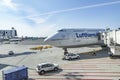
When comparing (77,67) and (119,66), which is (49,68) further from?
(119,66)

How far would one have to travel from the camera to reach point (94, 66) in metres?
37.2

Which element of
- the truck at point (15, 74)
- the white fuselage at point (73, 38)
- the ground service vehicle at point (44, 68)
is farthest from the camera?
the white fuselage at point (73, 38)

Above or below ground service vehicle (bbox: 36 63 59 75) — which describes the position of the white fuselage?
above

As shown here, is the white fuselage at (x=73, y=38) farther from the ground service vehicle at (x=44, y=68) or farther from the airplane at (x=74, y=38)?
the ground service vehicle at (x=44, y=68)

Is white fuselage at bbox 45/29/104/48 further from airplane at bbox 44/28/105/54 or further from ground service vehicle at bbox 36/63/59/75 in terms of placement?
ground service vehicle at bbox 36/63/59/75

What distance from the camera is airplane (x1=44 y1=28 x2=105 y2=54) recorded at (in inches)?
1944

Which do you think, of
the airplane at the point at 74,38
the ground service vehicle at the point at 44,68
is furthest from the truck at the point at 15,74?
the airplane at the point at 74,38

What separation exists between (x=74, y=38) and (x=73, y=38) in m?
0.36

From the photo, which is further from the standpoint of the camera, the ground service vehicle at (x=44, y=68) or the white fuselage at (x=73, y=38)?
the white fuselage at (x=73, y=38)

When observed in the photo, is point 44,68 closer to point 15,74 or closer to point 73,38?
point 15,74

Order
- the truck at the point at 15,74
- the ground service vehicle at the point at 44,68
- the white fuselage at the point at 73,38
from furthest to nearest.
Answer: the white fuselage at the point at 73,38 → the ground service vehicle at the point at 44,68 → the truck at the point at 15,74

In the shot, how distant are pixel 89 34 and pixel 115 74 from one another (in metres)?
26.5

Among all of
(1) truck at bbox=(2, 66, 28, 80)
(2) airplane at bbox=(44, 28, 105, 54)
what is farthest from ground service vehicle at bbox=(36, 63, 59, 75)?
(2) airplane at bbox=(44, 28, 105, 54)

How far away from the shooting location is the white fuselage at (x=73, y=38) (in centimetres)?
4934
